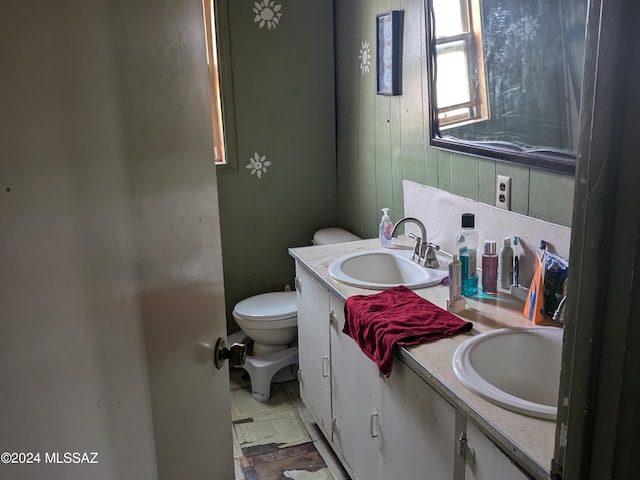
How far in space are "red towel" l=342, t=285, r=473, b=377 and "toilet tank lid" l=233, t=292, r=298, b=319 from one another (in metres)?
0.99

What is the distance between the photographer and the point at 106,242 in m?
0.78

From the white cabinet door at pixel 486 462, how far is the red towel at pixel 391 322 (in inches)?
13.0

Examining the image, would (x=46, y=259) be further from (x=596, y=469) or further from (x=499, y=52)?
(x=499, y=52)

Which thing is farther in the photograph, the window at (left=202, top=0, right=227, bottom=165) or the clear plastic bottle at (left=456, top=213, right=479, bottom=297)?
the window at (left=202, top=0, right=227, bottom=165)

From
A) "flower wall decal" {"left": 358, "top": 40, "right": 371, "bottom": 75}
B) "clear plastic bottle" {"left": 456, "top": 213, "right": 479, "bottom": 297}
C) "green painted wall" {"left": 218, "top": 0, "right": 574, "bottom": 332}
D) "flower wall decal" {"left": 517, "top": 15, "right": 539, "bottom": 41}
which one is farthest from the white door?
"flower wall decal" {"left": 358, "top": 40, "right": 371, "bottom": 75}

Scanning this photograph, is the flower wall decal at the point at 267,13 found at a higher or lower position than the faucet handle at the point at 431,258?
higher

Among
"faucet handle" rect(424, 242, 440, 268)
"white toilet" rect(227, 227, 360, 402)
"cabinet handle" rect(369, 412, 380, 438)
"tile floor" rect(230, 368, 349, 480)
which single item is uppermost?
"faucet handle" rect(424, 242, 440, 268)

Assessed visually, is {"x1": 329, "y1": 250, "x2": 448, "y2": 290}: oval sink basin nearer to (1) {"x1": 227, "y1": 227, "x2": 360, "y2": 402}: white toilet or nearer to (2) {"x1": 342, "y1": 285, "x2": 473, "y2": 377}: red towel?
→ (2) {"x1": 342, "y1": 285, "x2": 473, "y2": 377}: red towel

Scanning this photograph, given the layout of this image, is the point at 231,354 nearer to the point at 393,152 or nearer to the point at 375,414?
the point at 375,414

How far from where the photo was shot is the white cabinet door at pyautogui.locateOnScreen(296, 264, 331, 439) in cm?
231

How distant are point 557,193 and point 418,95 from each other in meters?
0.87

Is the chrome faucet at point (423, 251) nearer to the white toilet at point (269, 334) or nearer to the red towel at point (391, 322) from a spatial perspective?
the red towel at point (391, 322)

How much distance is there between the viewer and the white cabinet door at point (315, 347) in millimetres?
2307

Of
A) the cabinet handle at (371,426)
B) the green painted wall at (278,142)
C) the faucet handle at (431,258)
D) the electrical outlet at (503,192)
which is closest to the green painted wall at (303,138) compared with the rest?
the green painted wall at (278,142)
